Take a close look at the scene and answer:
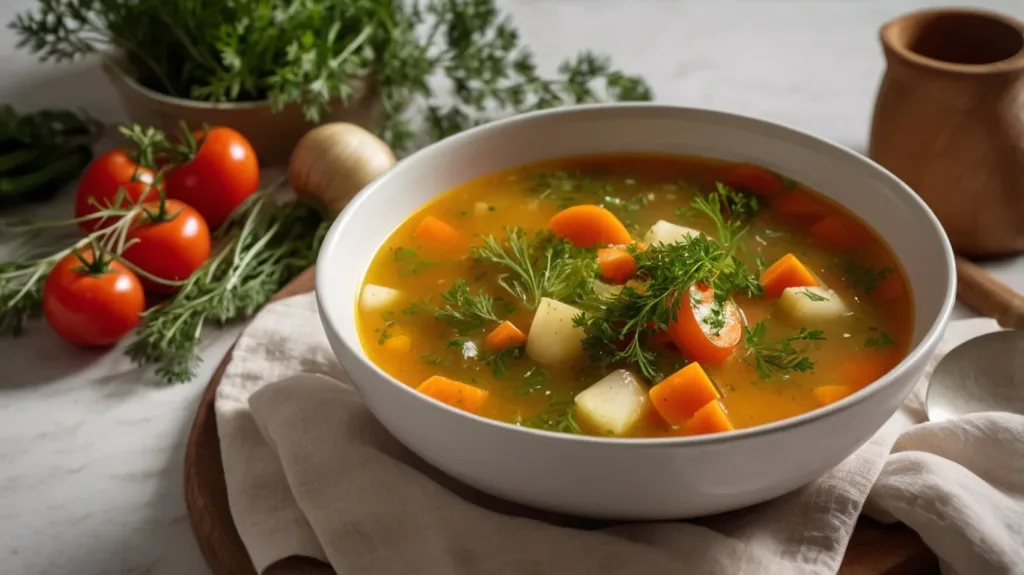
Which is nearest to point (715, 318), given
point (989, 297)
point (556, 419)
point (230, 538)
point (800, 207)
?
point (556, 419)

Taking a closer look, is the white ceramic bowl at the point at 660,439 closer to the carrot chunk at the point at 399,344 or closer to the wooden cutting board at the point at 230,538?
the carrot chunk at the point at 399,344

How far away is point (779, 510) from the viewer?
1.95m

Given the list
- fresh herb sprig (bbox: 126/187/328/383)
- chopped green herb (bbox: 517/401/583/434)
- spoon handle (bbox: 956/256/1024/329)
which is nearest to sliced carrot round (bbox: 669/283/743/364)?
chopped green herb (bbox: 517/401/583/434)

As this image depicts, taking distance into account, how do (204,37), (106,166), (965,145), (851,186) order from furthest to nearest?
(204,37)
(106,166)
(965,145)
(851,186)

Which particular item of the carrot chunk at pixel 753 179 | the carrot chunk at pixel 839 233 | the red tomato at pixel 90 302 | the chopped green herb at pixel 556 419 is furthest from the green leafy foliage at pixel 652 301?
the red tomato at pixel 90 302

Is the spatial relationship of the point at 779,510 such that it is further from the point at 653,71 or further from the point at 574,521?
the point at 653,71

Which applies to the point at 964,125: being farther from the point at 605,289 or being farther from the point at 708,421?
the point at 708,421

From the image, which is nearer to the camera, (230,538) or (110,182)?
(230,538)

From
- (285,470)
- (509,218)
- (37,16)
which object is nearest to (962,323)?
(509,218)

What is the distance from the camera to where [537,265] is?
237 cm

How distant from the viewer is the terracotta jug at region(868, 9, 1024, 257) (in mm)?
2875

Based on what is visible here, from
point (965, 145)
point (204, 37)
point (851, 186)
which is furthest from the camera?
point (204, 37)

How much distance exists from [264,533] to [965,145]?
2.13 meters

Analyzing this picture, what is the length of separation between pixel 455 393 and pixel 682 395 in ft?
1.40
